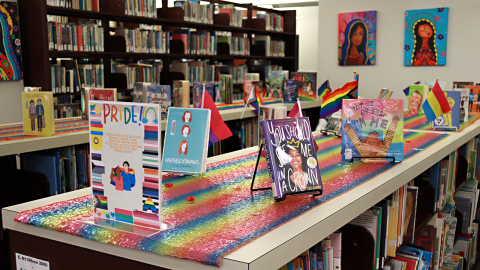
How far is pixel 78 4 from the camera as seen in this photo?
5078 millimetres

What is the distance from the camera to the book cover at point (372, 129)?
198 centimetres

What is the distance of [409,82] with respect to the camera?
248 inches

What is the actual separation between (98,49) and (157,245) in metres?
4.75

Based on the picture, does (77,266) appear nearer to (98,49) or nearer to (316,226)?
(316,226)

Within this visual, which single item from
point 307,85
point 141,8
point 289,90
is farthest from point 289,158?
point 141,8

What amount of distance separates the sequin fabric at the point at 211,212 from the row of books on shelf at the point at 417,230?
16cm

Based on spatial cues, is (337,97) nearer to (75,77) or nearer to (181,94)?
(181,94)

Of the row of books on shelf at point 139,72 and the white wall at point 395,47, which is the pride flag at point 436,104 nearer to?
the white wall at point 395,47

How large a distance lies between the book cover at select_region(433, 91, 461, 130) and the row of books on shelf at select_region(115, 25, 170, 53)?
12.7ft

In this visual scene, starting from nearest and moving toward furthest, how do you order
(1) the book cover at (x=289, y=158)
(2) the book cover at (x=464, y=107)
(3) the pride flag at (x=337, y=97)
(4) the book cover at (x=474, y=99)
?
(1) the book cover at (x=289, y=158) < (3) the pride flag at (x=337, y=97) < (2) the book cover at (x=464, y=107) < (4) the book cover at (x=474, y=99)

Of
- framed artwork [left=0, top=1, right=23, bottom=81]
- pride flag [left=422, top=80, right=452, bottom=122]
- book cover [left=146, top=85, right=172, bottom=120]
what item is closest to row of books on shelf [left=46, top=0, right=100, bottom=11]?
framed artwork [left=0, top=1, right=23, bottom=81]

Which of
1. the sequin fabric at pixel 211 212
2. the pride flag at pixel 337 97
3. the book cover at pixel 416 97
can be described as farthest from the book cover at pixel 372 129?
the book cover at pixel 416 97

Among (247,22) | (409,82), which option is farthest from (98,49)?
(409,82)

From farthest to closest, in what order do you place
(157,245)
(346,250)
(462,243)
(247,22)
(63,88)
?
(247,22) < (63,88) < (462,243) < (346,250) < (157,245)
